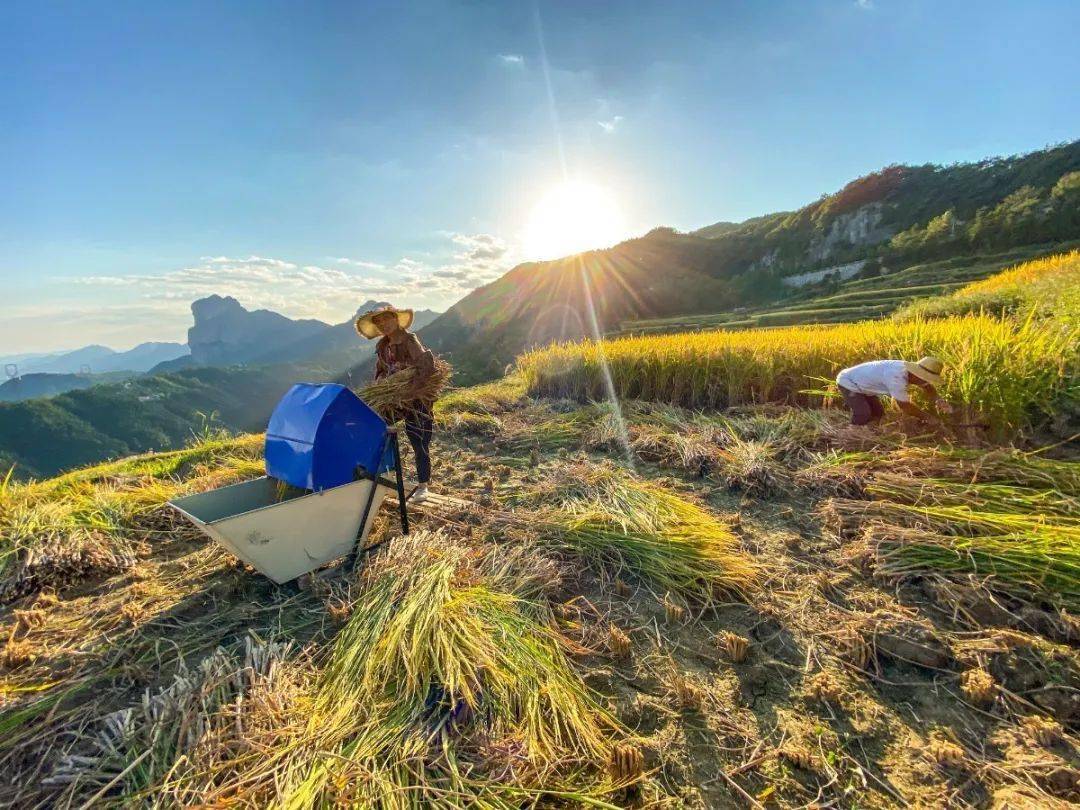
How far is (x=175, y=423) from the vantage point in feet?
217

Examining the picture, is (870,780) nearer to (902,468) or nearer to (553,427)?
(902,468)

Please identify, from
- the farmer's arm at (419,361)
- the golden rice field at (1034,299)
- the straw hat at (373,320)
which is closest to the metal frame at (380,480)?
the farmer's arm at (419,361)

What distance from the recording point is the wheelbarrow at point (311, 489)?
290 cm

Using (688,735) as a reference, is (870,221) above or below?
above

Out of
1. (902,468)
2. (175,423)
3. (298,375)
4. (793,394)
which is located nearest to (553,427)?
(793,394)

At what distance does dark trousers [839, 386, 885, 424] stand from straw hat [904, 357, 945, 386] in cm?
53

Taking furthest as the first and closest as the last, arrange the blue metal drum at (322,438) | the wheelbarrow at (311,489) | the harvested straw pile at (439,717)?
the blue metal drum at (322,438)
the wheelbarrow at (311,489)
the harvested straw pile at (439,717)

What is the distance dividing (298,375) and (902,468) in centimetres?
11715

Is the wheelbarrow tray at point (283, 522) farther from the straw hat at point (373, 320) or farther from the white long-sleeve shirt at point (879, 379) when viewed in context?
the white long-sleeve shirt at point (879, 379)

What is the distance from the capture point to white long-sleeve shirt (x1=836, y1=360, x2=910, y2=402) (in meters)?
4.29

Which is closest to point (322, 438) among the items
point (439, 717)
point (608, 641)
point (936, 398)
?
point (439, 717)

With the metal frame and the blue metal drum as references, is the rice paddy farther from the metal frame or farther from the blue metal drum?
the blue metal drum

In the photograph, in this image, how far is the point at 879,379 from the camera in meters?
4.48

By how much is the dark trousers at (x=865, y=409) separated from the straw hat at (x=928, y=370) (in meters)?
0.53
